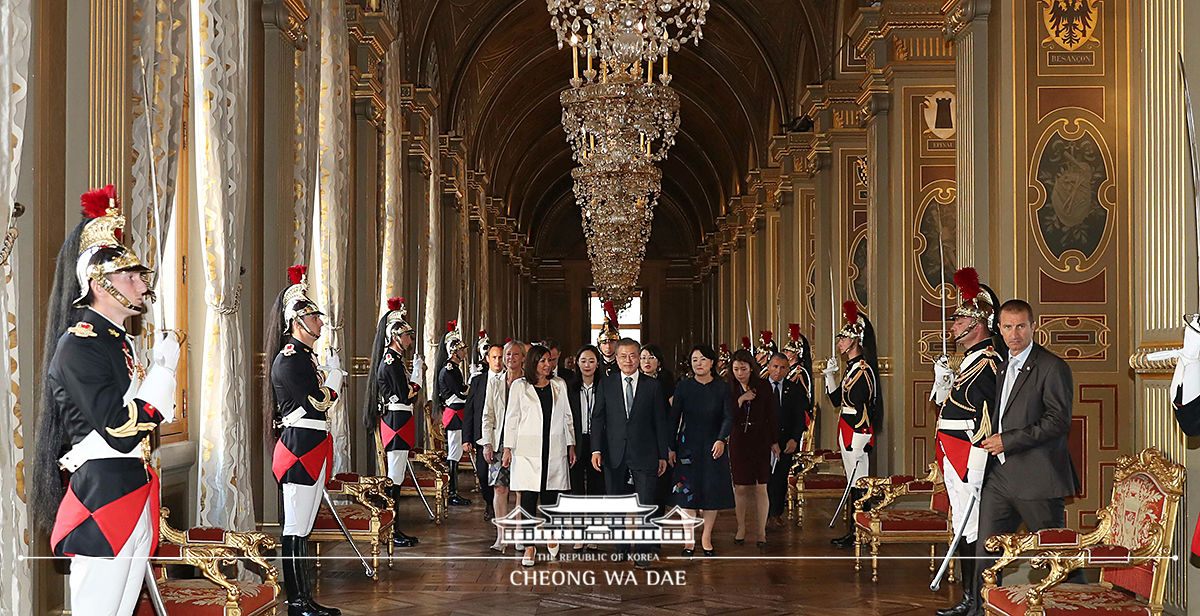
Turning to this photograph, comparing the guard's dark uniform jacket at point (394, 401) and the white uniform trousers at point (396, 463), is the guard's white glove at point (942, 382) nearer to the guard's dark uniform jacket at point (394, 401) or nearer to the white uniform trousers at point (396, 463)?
the guard's dark uniform jacket at point (394, 401)

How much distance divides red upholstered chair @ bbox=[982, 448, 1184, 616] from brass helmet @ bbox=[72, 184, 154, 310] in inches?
139

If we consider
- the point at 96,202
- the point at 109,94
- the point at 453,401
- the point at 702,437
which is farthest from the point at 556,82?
the point at 96,202

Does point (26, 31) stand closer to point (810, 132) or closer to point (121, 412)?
point (121, 412)

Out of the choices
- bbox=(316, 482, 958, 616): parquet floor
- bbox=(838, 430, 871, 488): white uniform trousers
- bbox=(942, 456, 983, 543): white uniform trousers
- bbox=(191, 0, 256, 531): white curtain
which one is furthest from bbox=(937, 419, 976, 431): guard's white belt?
bbox=(191, 0, 256, 531): white curtain

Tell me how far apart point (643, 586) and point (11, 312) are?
439 cm

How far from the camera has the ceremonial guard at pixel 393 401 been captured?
9.73 meters

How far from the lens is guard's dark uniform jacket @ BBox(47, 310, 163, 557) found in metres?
3.77

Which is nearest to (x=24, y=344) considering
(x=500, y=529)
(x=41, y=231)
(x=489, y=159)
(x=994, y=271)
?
(x=41, y=231)

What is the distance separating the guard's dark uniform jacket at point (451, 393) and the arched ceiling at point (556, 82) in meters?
4.55

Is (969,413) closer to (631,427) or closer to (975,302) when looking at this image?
(975,302)

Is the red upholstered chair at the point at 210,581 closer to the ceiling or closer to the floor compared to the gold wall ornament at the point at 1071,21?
closer to the floor

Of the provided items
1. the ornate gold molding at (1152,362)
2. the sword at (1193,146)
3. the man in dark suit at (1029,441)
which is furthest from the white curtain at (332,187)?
the sword at (1193,146)

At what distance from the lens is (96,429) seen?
3.80 meters

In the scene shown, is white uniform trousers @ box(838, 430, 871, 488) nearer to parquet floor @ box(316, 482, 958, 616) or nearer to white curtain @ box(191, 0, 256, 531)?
parquet floor @ box(316, 482, 958, 616)
